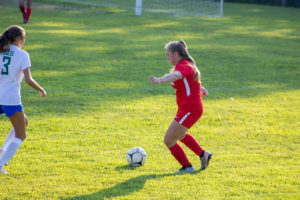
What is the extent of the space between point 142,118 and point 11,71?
11.0 feet

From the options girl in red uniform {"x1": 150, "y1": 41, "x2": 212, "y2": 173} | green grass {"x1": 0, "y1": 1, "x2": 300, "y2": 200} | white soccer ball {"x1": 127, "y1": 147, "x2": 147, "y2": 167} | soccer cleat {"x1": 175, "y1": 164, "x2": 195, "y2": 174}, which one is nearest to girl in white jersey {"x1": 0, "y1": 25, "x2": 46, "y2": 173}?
green grass {"x1": 0, "y1": 1, "x2": 300, "y2": 200}

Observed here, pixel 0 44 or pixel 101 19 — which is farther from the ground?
pixel 0 44

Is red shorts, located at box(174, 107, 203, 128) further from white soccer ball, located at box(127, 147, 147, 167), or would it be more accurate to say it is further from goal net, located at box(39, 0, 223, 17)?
goal net, located at box(39, 0, 223, 17)

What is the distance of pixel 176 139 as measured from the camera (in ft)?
→ 16.1

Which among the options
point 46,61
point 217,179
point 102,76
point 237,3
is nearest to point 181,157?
point 217,179

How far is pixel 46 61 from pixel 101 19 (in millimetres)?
8084

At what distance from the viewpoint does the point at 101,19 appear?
1891 centimetres

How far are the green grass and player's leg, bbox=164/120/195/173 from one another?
152 mm

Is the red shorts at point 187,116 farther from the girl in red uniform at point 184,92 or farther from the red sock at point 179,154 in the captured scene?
the red sock at point 179,154

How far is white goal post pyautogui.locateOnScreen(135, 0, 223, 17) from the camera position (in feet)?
78.3

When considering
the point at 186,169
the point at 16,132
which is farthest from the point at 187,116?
the point at 16,132

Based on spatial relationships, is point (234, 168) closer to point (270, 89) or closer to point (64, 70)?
point (270, 89)

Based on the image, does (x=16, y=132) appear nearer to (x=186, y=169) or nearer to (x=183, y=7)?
(x=186, y=169)

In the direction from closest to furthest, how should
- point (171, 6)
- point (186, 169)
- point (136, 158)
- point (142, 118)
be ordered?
point (186, 169)
point (136, 158)
point (142, 118)
point (171, 6)
